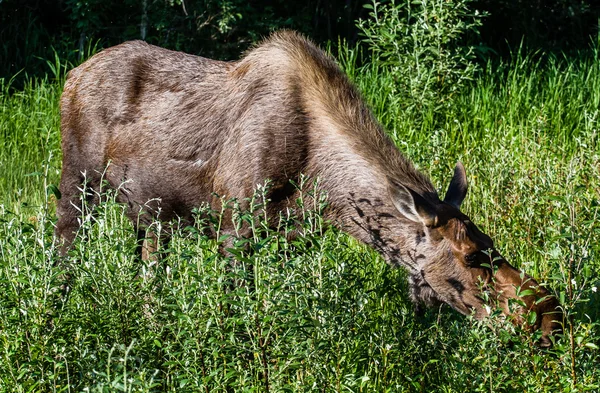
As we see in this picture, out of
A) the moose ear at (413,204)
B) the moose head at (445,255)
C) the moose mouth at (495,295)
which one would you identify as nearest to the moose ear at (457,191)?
the moose head at (445,255)

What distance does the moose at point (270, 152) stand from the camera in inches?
217

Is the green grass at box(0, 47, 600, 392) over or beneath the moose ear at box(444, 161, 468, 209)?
beneath

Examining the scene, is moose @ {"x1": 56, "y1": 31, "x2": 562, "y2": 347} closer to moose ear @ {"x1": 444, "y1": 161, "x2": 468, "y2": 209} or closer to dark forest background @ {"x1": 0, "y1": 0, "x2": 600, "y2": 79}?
moose ear @ {"x1": 444, "y1": 161, "x2": 468, "y2": 209}

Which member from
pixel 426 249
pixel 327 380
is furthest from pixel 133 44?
pixel 327 380

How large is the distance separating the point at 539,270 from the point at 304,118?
1899 millimetres

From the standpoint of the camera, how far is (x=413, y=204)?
5504 millimetres

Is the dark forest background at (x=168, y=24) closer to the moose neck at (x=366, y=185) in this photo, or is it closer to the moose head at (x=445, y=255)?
the moose neck at (x=366, y=185)

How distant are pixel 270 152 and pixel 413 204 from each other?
3.24 feet

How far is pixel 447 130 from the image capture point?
8523 mm

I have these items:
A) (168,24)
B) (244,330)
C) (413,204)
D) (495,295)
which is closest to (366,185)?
(413,204)

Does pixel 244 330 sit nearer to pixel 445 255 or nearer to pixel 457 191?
pixel 445 255

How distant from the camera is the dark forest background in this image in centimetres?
1047

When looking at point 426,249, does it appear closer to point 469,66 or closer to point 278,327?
point 278,327

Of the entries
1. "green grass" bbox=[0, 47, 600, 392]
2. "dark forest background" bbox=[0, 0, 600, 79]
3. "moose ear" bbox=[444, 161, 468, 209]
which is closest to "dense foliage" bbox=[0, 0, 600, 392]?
"green grass" bbox=[0, 47, 600, 392]
